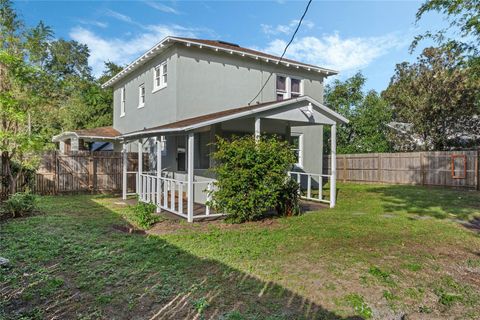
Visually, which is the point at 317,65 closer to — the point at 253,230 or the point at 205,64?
the point at 205,64

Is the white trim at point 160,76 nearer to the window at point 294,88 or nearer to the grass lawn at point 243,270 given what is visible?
the window at point 294,88

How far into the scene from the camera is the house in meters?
9.86

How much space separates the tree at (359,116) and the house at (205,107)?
9.44m

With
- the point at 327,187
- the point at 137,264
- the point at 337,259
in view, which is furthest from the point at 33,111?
the point at 327,187

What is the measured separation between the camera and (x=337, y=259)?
5.17 metres

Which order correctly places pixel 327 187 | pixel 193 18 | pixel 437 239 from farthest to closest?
pixel 327 187
pixel 193 18
pixel 437 239

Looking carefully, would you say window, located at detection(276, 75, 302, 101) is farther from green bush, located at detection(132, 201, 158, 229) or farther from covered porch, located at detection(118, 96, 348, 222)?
green bush, located at detection(132, 201, 158, 229)

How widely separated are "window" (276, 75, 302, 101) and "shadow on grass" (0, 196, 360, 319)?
10.5 metres

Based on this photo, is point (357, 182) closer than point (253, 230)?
No

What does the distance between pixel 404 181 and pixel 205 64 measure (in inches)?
521

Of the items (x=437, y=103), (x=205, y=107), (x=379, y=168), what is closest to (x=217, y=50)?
(x=205, y=107)

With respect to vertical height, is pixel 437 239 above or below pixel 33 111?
below

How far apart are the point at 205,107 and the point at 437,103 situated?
1614 cm

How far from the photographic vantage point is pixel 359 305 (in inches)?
143
